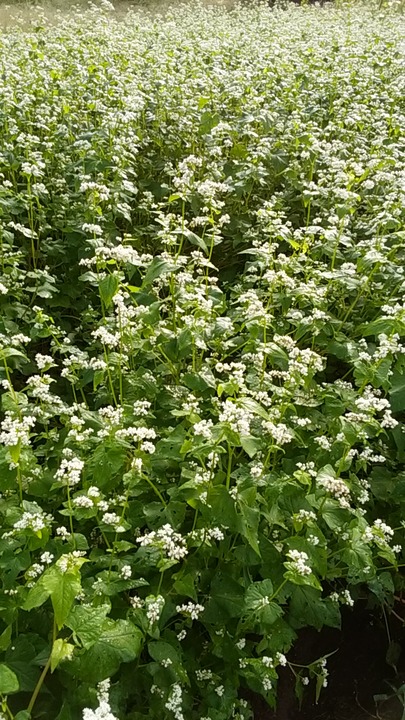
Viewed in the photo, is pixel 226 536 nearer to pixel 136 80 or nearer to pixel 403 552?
pixel 403 552

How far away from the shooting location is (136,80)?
19.2ft

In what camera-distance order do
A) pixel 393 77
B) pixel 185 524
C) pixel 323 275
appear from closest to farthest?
pixel 185 524 < pixel 323 275 < pixel 393 77

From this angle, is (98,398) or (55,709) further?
(98,398)

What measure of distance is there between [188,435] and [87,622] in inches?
32.4

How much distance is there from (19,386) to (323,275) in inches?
78.4

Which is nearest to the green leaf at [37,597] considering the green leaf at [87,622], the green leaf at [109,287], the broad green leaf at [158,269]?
the green leaf at [87,622]

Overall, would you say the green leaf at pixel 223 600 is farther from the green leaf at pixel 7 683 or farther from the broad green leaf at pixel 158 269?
the broad green leaf at pixel 158 269

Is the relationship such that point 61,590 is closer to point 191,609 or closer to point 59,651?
point 59,651

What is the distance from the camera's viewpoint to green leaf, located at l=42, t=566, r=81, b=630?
65.2 inches

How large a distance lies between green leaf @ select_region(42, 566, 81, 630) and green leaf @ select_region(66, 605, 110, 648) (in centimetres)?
10

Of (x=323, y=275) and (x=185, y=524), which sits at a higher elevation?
(x=323, y=275)

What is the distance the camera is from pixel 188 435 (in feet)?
7.94

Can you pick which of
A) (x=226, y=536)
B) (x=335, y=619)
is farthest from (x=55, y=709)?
(x=335, y=619)

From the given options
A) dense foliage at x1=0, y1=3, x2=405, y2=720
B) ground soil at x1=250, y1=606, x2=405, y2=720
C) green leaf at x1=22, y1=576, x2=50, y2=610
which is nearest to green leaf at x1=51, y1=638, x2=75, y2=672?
dense foliage at x1=0, y1=3, x2=405, y2=720
